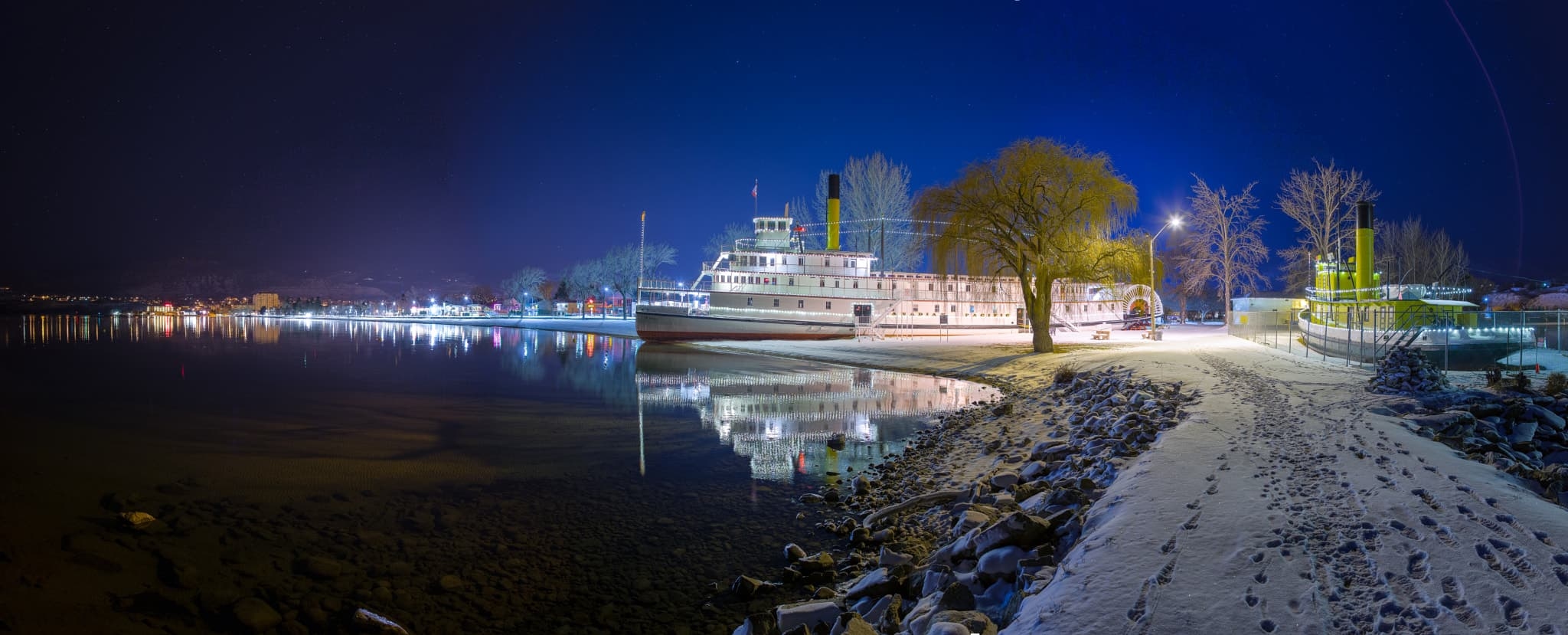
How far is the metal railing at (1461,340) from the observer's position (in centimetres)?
1762

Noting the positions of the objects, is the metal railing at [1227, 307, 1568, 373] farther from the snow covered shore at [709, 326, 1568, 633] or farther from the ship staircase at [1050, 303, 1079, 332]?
the ship staircase at [1050, 303, 1079, 332]

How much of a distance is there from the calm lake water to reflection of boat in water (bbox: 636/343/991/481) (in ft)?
0.37

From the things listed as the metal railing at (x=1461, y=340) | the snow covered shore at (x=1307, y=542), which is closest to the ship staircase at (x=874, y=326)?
the metal railing at (x=1461, y=340)

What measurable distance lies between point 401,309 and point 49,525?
203 metres

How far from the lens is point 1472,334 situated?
67.5 feet

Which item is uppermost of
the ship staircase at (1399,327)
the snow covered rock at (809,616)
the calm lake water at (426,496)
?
the ship staircase at (1399,327)

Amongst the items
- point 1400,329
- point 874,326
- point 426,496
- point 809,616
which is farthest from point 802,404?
point 874,326

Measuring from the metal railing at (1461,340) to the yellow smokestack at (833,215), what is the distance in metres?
31.4

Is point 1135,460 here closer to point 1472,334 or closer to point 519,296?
point 1472,334

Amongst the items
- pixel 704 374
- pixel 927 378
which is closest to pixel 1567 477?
pixel 927 378

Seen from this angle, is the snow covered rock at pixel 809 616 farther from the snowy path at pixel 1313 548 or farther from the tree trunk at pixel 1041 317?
the tree trunk at pixel 1041 317

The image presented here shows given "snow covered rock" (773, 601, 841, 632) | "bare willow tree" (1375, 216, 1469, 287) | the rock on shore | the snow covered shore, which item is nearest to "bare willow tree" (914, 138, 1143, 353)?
the rock on shore

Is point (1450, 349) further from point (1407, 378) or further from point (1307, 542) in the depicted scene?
point (1307, 542)

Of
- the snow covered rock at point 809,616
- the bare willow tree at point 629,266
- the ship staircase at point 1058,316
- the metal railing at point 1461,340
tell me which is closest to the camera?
the snow covered rock at point 809,616
